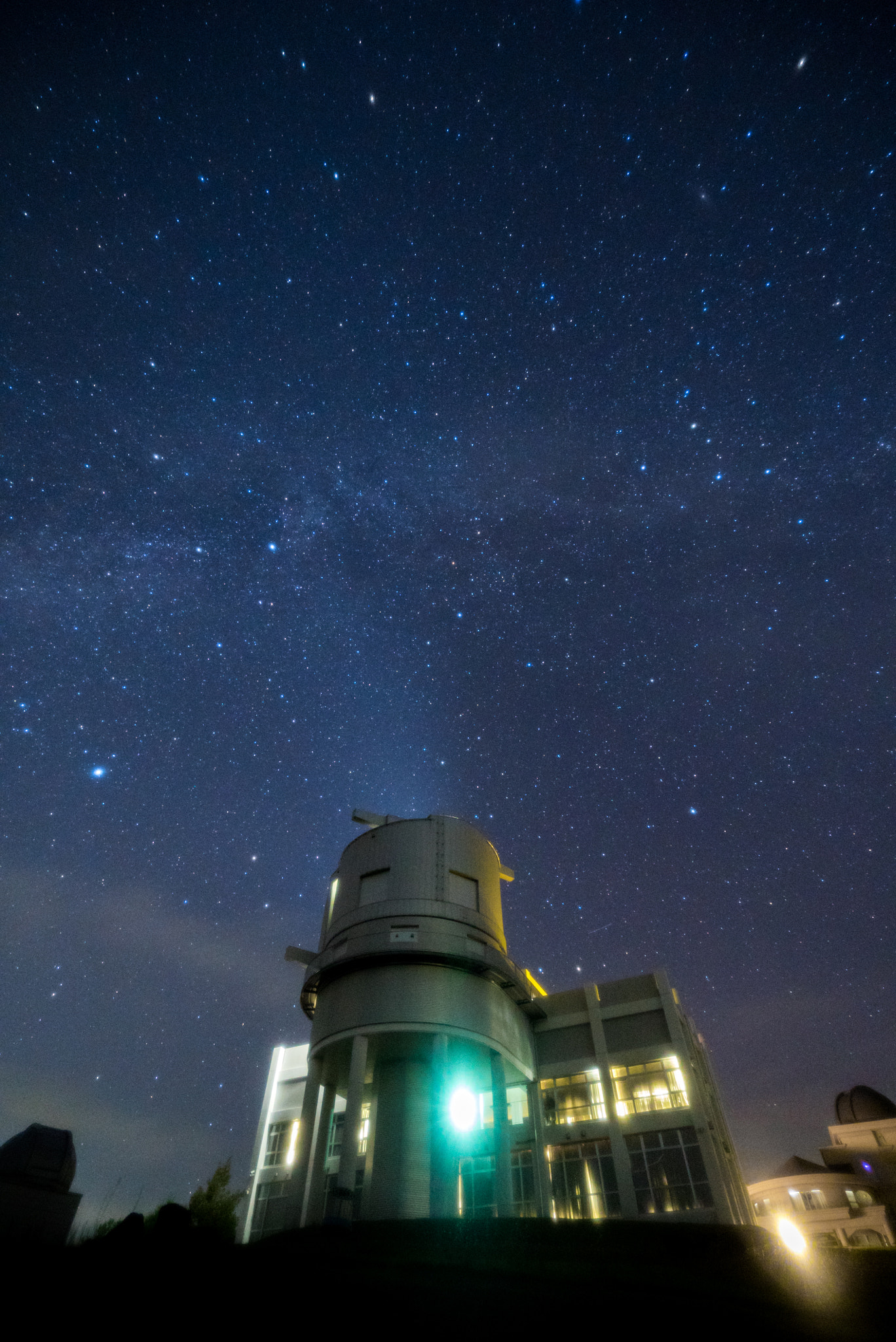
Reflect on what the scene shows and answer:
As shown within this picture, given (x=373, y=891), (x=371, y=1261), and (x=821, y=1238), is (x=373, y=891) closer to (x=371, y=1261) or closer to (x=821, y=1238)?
(x=371, y=1261)

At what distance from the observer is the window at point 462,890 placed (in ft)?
94.7

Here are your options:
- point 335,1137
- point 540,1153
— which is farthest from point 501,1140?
point 335,1137

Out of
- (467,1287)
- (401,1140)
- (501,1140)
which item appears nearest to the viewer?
(467,1287)

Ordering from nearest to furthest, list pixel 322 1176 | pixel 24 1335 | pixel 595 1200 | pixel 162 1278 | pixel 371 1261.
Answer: pixel 24 1335
pixel 162 1278
pixel 371 1261
pixel 322 1176
pixel 595 1200

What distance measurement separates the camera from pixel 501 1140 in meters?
25.2

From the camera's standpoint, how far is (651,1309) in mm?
11648

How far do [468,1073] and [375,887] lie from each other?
9.26 m

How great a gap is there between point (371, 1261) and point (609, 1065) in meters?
16.4

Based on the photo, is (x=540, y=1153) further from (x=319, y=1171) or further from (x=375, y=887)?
(x=375, y=887)

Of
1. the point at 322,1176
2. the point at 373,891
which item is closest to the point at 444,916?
the point at 373,891

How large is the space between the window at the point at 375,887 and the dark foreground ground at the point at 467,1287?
1166cm

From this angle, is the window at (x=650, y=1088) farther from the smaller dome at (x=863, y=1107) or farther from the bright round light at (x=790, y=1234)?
the smaller dome at (x=863, y=1107)

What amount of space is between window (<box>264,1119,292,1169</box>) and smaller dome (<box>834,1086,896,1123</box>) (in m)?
48.0

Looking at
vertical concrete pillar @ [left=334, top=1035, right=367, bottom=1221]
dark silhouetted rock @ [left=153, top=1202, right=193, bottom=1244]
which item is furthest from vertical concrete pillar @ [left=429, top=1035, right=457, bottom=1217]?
dark silhouetted rock @ [left=153, top=1202, right=193, bottom=1244]
